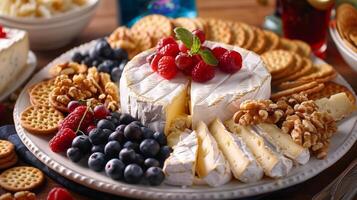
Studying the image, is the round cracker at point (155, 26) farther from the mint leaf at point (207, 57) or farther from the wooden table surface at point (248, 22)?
the mint leaf at point (207, 57)

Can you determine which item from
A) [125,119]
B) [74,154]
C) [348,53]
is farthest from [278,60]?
[74,154]

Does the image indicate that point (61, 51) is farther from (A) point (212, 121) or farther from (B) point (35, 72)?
(A) point (212, 121)

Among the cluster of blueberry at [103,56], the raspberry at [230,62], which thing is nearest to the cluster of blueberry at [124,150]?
the raspberry at [230,62]

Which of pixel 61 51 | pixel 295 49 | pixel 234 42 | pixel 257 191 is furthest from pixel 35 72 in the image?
pixel 257 191

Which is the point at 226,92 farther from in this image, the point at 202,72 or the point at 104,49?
the point at 104,49

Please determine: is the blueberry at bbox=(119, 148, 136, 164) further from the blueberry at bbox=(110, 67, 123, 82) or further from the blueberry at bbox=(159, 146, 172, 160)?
the blueberry at bbox=(110, 67, 123, 82)

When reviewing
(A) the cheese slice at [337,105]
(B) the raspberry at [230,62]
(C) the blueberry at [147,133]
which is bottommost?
(C) the blueberry at [147,133]
